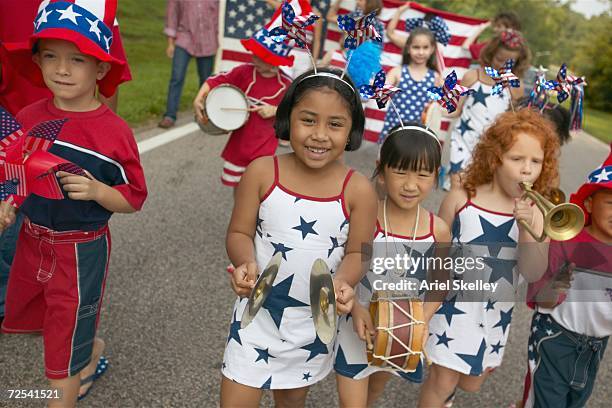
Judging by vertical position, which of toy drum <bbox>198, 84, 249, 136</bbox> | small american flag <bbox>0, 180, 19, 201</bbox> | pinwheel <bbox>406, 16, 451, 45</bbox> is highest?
pinwheel <bbox>406, 16, 451, 45</bbox>

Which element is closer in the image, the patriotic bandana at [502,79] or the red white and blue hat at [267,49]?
the patriotic bandana at [502,79]

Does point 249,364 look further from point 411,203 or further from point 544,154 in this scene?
point 544,154

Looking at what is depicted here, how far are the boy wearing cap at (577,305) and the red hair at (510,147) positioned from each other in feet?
0.63

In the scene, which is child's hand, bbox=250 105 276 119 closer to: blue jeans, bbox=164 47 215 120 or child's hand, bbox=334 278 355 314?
child's hand, bbox=334 278 355 314

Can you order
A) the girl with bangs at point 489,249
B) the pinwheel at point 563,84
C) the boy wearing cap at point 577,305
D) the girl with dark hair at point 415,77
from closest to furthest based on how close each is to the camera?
the boy wearing cap at point 577,305, the girl with bangs at point 489,249, the pinwheel at point 563,84, the girl with dark hair at point 415,77

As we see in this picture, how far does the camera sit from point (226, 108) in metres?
3.86

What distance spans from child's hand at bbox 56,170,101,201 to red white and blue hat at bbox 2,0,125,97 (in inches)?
16.5

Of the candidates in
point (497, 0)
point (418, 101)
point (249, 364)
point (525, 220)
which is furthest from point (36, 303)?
point (497, 0)

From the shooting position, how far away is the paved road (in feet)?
8.58

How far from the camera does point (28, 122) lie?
209 centimetres

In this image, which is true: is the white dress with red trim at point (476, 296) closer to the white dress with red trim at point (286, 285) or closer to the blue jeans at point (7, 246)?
the white dress with red trim at point (286, 285)

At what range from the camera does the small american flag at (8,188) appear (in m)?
1.84

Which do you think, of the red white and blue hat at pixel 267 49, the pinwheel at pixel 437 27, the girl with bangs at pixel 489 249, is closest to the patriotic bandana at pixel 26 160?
the girl with bangs at pixel 489 249

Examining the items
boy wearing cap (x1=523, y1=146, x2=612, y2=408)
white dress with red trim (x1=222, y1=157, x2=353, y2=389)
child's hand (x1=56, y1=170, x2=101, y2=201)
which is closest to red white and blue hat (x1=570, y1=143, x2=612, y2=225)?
boy wearing cap (x1=523, y1=146, x2=612, y2=408)
